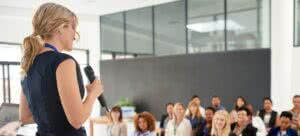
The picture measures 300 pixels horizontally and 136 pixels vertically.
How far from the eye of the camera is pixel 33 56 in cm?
97

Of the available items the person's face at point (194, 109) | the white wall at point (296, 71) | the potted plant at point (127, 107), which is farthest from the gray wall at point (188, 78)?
the person's face at point (194, 109)

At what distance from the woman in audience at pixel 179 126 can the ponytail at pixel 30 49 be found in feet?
12.6

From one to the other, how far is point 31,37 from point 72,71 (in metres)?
0.21

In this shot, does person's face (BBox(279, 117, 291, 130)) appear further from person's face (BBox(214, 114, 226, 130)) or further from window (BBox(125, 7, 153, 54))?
window (BBox(125, 7, 153, 54))

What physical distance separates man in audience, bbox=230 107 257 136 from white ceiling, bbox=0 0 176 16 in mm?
4232

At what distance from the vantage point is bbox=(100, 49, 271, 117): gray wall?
6293 millimetres

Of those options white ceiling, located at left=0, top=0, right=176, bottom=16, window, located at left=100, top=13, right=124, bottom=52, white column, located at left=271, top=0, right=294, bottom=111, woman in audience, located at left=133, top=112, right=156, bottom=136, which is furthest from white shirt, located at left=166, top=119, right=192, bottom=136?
window, located at left=100, top=13, right=124, bottom=52

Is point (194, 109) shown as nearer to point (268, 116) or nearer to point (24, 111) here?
point (268, 116)

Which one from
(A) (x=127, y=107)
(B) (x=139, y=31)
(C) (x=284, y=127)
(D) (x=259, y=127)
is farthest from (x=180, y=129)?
A: (B) (x=139, y=31)

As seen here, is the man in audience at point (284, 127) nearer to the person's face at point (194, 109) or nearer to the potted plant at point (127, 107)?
the person's face at point (194, 109)

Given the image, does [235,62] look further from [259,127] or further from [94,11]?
[94,11]

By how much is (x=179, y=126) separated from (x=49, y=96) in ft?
12.8

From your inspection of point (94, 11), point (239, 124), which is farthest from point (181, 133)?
point (94, 11)

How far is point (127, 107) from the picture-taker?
810cm
